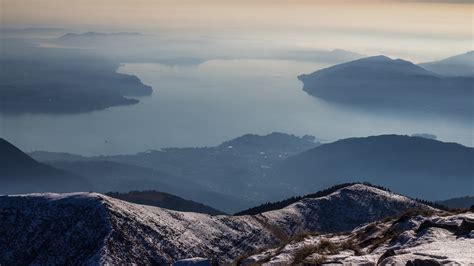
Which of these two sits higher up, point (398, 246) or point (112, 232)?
point (398, 246)

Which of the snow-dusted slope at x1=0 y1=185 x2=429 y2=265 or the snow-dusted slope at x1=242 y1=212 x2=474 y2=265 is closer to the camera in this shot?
the snow-dusted slope at x1=242 y1=212 x2=474 y2=265

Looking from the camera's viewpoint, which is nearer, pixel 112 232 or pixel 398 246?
pixel 398 246

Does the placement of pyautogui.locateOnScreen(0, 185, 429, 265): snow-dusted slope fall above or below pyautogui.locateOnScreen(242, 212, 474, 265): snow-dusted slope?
below

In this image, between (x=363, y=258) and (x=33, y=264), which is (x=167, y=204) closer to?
(x=33, y=264)

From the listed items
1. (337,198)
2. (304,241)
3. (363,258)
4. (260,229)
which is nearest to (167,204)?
(337,198)
